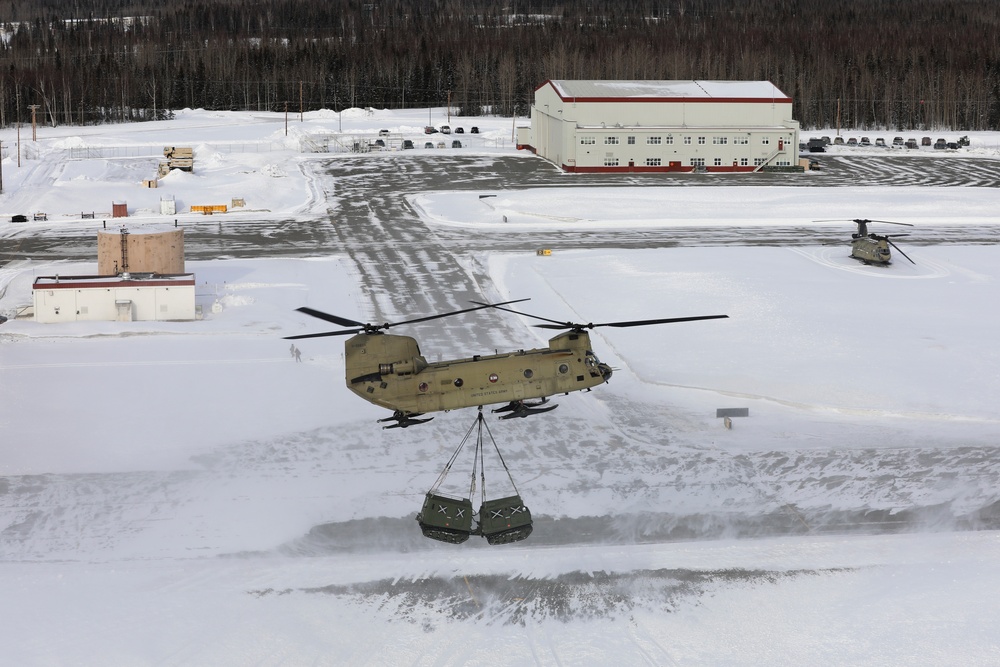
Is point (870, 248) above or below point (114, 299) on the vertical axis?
above

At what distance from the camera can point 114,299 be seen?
53.8m

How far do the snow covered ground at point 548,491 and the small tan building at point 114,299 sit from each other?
1.12 meters

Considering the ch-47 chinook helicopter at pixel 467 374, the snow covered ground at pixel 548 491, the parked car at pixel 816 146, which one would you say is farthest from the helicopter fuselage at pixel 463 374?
the parked car at pixel 816 146

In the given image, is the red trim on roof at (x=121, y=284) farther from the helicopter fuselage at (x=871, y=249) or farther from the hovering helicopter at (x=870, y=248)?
the helicopter fuselage at (x=871, y=249)

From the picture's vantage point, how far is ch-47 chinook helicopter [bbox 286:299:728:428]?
3122 centimetres

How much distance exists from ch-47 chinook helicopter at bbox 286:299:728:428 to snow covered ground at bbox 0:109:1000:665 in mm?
4372

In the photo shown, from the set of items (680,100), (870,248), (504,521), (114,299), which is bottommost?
(504,521)

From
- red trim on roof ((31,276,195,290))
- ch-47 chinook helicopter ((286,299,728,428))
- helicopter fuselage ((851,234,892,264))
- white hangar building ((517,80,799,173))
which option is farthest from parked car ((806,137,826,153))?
ch-47 chinook helicopter ((286,299,728,428))

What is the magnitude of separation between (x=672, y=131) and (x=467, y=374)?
8057 centimetres

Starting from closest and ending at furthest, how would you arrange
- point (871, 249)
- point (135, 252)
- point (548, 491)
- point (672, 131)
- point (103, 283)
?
point (548, 491) < point (103, 283) < point (135, 252) < point (871, 249) < point (672, 131)

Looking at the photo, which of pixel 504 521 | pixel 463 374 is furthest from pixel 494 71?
pixel 504 521

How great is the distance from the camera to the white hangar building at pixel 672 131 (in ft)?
351

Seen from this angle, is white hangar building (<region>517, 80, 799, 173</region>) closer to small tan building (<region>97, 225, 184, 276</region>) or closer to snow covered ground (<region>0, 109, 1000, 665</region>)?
snow covered ground (<region>0, 109, 1000, 665</region>)

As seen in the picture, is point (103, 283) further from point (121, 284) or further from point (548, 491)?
point (548, 491)
